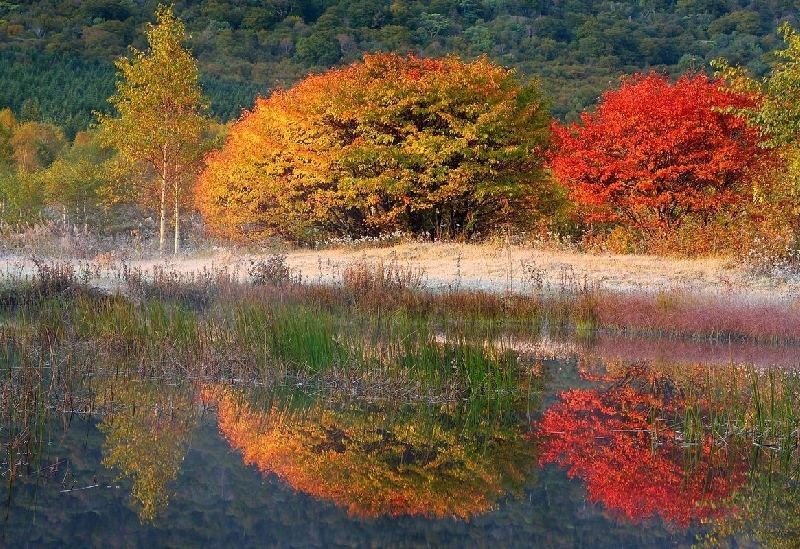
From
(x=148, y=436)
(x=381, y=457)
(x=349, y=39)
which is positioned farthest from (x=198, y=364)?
(x=349, y=39)

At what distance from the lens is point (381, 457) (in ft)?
24.6

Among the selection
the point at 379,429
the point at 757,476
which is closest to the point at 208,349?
the point at 379,429

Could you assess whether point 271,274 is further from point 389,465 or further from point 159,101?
Answer: point 159,101

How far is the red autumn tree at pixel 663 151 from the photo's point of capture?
80.4ft

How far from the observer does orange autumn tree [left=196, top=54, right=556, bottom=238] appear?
27062mm

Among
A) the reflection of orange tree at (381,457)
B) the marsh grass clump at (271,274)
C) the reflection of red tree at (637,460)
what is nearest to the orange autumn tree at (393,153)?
the marsh grass clump at (271,274)

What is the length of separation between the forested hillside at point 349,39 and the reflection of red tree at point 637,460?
61547 millimetres

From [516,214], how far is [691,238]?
6.66 meters

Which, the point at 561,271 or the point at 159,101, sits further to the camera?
the point at 159,101

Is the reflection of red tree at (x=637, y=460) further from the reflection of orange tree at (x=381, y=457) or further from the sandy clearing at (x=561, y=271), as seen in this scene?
the sandy clearing at (x=561, y=271)

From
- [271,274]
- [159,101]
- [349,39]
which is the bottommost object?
[271,274]

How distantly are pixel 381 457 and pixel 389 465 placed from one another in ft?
0.71

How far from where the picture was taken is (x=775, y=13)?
8981 centimetres

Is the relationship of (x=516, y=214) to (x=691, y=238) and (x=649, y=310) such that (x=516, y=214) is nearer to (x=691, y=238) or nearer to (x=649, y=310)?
(x=691, y=238)
